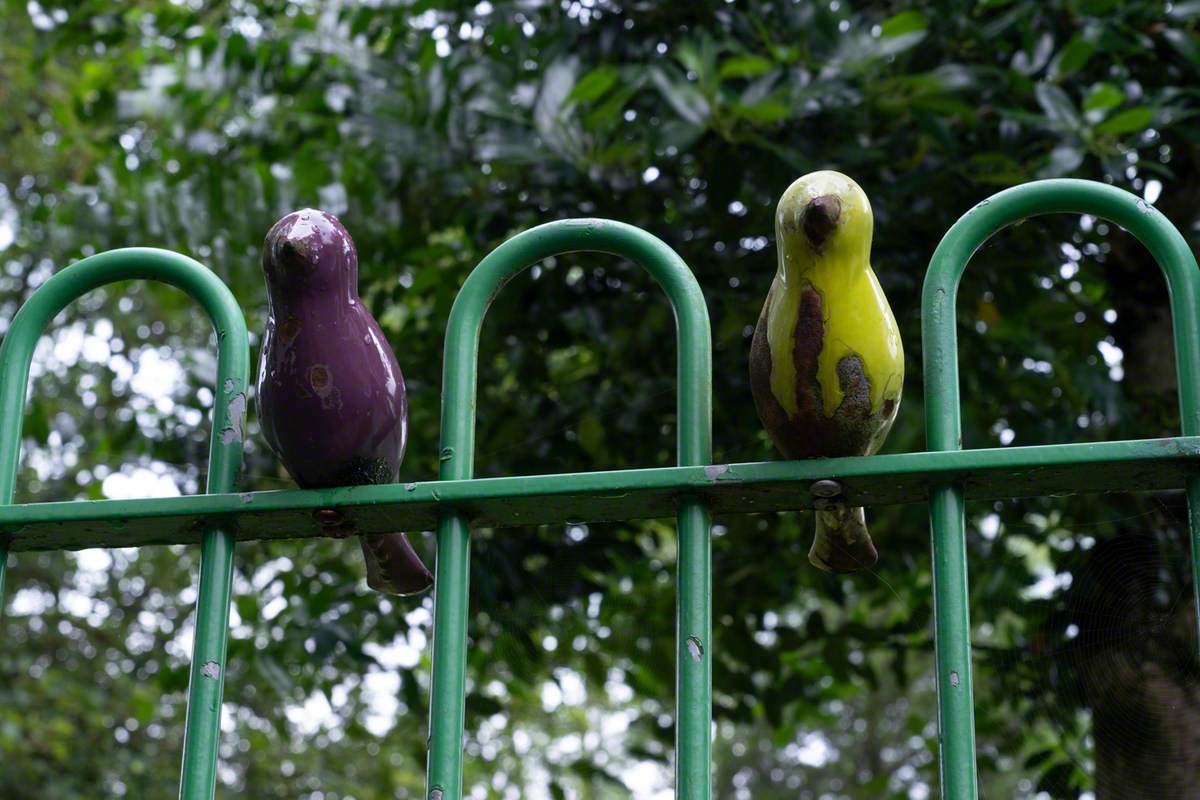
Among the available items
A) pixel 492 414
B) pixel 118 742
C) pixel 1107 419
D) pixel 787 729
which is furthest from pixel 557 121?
pixel 118 742

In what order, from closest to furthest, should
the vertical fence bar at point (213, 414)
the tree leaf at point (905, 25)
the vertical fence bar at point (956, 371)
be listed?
the vertical fence bar at point (956, 371)
the vertical fence bar at point (213, 414)
the tree leaf at point (905, 25)

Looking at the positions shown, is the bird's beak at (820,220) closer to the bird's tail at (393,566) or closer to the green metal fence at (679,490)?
the green metal fence at (679,490)

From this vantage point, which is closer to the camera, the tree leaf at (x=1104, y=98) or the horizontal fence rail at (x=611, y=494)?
the horizontal fence rail at (x=611, y=494)

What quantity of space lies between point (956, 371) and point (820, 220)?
173mm

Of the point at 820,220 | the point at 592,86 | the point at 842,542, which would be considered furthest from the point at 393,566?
the point at 592,86

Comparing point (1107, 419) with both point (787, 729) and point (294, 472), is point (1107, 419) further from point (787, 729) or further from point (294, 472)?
point (294, 472)

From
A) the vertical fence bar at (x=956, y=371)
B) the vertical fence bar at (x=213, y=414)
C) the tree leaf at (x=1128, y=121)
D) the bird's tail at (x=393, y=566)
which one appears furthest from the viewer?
the tree leaf at (x=1128, y=121)

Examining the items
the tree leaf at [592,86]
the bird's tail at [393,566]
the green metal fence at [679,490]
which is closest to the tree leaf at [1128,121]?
the tree leaf at [592,86]

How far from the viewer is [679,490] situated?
1.18m

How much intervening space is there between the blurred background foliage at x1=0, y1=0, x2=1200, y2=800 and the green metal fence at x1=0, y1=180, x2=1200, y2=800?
1.41 m

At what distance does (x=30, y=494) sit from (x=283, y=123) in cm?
369

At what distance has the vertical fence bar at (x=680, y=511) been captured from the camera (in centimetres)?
113

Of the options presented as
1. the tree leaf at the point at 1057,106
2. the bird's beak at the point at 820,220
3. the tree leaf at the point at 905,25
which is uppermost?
the tree leaf at the point at 905,25

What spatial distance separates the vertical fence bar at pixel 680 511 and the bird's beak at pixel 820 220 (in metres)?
0.13
